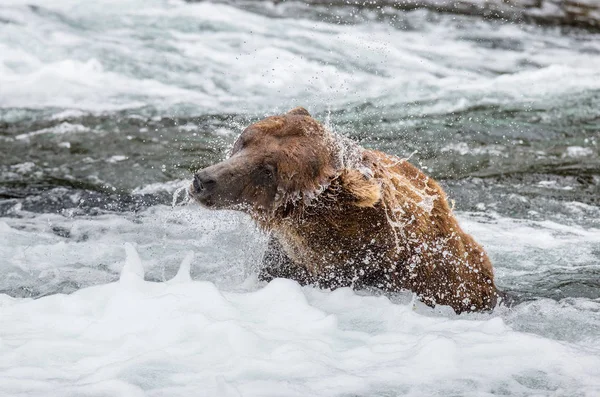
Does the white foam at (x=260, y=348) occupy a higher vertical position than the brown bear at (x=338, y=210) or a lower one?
lower

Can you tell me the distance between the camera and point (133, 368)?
14.0 feet

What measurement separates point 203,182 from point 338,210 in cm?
75

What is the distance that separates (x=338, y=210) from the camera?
16.3 feet

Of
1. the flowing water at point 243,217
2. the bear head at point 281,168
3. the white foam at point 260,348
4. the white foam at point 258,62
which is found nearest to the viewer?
the white foam at point 260,348

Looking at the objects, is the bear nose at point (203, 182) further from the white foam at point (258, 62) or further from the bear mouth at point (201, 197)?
the white foam at point (258, 62)

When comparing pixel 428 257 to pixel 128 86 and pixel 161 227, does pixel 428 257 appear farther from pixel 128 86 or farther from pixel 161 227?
pixel 128 86

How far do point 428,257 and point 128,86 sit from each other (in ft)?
19.5

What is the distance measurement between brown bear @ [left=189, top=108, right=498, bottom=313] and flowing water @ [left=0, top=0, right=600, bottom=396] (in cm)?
15

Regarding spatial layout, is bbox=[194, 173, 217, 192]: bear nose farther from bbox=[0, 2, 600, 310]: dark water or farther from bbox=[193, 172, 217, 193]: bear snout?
bbox=[0, 2, 600, 310]: dark water

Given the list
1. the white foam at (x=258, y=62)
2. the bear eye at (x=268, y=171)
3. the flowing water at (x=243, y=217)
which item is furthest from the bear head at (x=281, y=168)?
the white foam at (x=258, y=62)

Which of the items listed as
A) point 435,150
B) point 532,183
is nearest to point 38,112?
point 435,150

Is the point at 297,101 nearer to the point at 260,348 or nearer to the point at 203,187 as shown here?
the point at 203,187

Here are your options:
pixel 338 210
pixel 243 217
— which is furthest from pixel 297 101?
pixel 338 210

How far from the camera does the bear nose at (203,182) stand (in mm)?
4625
